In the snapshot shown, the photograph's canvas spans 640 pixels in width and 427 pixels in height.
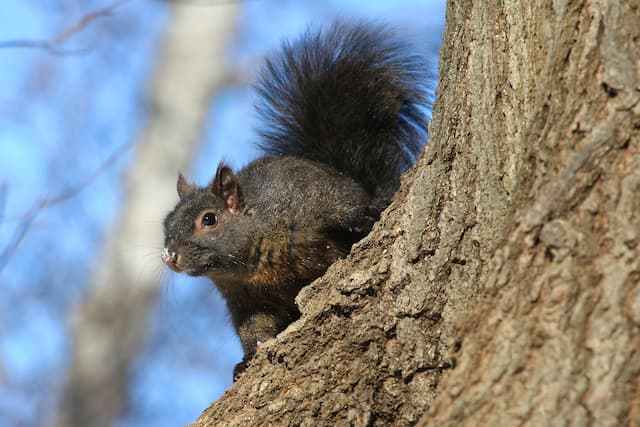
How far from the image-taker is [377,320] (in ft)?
6.77

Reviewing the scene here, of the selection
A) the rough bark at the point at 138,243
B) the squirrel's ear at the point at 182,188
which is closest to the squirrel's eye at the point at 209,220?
the squirrel's ear at the point at 182,188

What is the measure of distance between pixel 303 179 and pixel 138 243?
3.48m

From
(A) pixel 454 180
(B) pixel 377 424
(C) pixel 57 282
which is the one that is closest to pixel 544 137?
(A) pixel 454 180

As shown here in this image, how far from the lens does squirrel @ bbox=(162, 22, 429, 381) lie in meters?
3.01

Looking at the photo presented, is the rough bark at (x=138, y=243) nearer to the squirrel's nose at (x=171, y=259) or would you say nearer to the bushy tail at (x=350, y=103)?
the bushy tail at (x=350, y=103)

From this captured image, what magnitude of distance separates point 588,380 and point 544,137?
462 millimetres

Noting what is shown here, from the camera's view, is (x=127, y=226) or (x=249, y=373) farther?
(x=127, y=226)

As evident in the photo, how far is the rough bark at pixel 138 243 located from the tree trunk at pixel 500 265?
371 centimetres

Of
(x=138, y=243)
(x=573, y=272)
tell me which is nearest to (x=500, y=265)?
(x=573, y=272)

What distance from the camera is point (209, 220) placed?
10.3ft

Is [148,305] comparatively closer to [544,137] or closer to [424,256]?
[424,256]

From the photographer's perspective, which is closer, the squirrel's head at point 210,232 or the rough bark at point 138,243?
the squirrel's head at point 210,232

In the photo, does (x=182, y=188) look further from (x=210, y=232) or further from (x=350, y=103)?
(x=350, y=103)

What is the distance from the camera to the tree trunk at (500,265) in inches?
51.8
